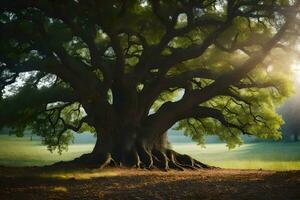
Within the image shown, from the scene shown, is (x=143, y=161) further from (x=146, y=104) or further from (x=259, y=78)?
(x=259, y=78)

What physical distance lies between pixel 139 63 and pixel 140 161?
5283 mm

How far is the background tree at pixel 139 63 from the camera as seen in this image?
60.1 feet

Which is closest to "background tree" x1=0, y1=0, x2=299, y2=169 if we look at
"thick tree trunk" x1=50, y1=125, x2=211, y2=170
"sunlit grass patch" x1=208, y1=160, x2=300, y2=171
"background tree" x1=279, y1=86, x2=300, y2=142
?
"thick tree trunk" x1=50, y1=125, x2=211, y2=170

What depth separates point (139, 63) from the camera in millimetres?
23766

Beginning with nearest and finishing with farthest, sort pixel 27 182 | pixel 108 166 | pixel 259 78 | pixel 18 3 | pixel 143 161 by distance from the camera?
pixel 27 182 → pixel 18 3 → pixel 108 166 → pixel 143 161 → pixel 259 78

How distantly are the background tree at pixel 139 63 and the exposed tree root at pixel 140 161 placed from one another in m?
0.07

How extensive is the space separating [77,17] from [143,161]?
28.2 ft

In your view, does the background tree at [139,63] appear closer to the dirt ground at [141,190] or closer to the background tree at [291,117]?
the dirt ground at [141,190]

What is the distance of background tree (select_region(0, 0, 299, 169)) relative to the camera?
1831 centimetres

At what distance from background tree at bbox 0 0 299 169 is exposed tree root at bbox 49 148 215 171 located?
0.07 metres

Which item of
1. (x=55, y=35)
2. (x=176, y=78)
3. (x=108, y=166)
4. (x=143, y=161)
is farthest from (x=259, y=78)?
(x=55, y=35)

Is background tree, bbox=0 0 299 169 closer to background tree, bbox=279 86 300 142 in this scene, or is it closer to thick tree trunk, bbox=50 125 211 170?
thick tree trunk, bbox=50 125 211 170

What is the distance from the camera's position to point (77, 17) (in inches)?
755

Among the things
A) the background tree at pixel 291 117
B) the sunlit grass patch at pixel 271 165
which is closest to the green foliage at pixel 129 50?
the sunlit grass patch at pixel 271 165
